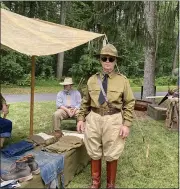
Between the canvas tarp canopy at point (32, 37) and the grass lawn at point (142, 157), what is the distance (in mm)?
1684

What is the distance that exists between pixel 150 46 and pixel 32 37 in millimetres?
6139

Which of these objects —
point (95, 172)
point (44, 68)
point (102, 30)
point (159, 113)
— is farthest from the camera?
point (44, 68)

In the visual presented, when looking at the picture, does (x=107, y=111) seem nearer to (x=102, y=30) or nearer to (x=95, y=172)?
(x=95, y=172)

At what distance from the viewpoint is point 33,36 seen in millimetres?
3699

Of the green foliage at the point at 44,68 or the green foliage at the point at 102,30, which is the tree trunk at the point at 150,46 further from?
the green foliage at the point at 44,68

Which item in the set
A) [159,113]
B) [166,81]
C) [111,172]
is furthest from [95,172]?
[166,81]

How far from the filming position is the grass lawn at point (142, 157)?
405cm

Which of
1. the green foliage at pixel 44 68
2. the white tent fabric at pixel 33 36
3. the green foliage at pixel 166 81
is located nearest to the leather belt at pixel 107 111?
the white tent fabric at pixel 33 36

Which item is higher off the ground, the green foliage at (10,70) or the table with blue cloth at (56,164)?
the green foliage at (10,70)

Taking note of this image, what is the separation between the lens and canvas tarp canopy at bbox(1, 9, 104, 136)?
3361 mm

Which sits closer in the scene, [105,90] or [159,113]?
[105,90]

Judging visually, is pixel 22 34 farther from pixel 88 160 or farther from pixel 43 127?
pixel 43 127

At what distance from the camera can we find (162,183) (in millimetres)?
4035

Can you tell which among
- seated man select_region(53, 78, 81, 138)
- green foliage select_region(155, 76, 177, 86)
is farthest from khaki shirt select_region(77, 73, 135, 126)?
green foliage select_region(155, 76, 177, 86)
